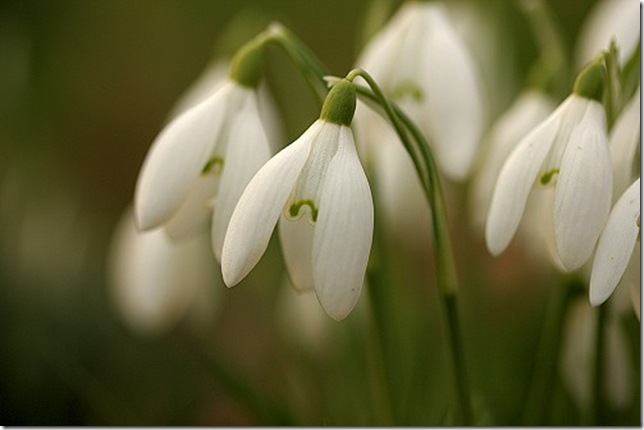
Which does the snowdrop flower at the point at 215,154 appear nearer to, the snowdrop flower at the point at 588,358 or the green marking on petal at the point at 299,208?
the green marking on petal at the point at 299,208

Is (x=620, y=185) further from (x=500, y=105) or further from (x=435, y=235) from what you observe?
(x=500, y=105)

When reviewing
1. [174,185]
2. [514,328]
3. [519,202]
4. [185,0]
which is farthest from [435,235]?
[185,0]

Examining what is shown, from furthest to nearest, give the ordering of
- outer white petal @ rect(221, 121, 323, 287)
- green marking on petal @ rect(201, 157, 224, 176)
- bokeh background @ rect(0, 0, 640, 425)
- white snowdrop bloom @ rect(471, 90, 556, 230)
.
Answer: bokeh background @ rect(0, 0, 640, 425) < white snowdrop bloom @ rect(471, 90, 556, 230) < green marking on petal @ rect(201, 157, 224, 176) < outer white petal @ rect(221, 121, 323, 287)

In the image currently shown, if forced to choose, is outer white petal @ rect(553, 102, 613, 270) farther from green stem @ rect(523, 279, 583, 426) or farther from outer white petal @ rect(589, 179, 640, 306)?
green stem @ rect(523, 279, 583, 426)

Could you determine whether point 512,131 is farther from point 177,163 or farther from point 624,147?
point 177,163

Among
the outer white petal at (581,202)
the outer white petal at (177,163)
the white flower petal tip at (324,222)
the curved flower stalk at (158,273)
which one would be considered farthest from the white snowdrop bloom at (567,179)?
the curved flower stalk at (158,273)

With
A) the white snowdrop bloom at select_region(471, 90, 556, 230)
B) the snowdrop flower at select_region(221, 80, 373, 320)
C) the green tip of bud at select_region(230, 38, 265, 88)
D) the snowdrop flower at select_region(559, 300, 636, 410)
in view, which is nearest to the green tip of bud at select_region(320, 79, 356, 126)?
the snowdrop flower at select_region(221, 80, 373, 320)

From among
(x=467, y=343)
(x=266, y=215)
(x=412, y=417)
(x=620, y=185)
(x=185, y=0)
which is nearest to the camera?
(x=266, y=215)

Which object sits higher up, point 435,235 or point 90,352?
point 435,235
